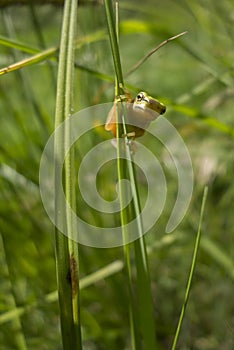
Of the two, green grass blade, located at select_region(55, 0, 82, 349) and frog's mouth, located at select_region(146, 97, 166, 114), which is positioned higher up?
frog's mouth, located at select_region(146, 97, 166, 114)

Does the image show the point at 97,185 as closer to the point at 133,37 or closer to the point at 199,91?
the point at 199,91

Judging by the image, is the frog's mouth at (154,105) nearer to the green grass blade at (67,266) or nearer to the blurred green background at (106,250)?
the green grass blade at (67,266)

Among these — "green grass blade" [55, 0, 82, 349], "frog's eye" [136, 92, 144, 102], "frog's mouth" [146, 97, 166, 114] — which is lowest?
"green grass blade" [55, 0, 82, 349]

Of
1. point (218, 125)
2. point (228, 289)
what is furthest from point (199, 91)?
point (228, 289)

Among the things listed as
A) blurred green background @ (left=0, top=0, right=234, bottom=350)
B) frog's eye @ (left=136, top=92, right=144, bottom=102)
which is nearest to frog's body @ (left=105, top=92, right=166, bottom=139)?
frog's eye @ (left=136, top=92, right=144, bottom=102)

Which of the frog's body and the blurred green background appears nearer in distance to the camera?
the frog's body

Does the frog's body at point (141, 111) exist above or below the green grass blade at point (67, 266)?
above

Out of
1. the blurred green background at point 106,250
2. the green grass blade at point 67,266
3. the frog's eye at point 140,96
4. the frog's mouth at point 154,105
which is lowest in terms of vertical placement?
the green grass blade at point 67,266

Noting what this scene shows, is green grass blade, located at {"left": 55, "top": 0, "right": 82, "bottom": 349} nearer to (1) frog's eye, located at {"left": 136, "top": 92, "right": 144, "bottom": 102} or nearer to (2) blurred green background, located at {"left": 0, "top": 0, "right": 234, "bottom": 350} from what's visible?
(1) frog's eye, located at {"left": 136, "top": 92, "right": 144, "bottom": 102}

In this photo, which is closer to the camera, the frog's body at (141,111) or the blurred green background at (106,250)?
the frog's body at (141,111)

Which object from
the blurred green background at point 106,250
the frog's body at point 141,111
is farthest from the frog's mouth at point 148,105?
the blurred green background at point 106,250

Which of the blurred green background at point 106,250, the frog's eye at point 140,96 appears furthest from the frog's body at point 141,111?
the blurred green background at point 106,250
